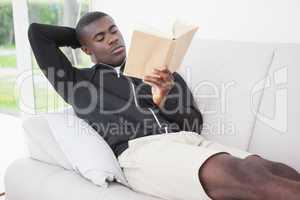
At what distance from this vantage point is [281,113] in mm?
1420

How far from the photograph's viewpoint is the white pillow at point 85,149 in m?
1.28

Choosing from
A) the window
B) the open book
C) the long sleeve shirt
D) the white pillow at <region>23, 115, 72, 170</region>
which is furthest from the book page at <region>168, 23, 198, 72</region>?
the window

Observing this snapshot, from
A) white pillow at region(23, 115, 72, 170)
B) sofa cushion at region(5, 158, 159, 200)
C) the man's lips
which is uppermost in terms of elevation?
the man's lips

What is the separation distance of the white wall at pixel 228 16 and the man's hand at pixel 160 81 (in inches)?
26.7

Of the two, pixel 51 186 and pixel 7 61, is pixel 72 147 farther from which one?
pixel 7 61

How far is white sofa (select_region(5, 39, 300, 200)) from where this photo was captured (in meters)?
1.37

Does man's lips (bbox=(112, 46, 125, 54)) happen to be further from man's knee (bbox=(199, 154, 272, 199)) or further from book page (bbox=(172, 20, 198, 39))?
man's knee (bbox=(199, 154, 272, 199))

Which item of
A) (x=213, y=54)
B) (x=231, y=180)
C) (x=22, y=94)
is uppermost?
(x=213, y=54)

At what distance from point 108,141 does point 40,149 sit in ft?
0.90

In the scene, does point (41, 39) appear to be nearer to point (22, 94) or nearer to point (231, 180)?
point (231, 180)

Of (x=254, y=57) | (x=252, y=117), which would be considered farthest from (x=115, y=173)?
(x=254, y=57)

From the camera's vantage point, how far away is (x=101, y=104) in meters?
1.47

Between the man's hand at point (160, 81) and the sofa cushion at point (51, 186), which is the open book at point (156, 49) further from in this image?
the sofa cushion at point (51, 186)

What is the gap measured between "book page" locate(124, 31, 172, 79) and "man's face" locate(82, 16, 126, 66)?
12.9 inches
